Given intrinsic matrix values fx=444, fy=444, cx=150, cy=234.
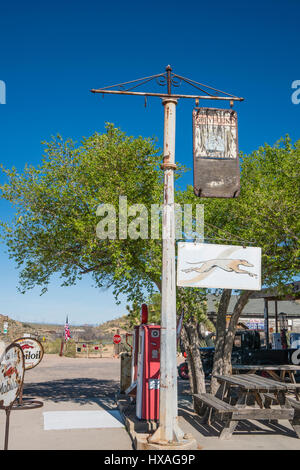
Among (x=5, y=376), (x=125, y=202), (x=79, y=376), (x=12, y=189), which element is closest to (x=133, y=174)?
(x=125, y=202)

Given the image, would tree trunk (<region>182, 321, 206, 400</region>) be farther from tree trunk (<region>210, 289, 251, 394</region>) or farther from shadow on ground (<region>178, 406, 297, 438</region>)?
shadow on ground (<region>178, 406, 297, 438</region>)

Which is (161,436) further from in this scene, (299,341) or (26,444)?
(299,341)

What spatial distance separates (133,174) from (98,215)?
5.04ft

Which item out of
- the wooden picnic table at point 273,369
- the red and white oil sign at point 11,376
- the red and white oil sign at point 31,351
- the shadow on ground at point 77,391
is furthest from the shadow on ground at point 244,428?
the red and white oil sign at point 31,351

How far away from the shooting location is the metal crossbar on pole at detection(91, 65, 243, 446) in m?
6.68

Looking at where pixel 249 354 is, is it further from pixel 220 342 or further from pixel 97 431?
pixel 97 431

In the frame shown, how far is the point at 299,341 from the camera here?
20.2 meters

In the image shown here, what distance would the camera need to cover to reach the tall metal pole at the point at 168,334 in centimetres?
667

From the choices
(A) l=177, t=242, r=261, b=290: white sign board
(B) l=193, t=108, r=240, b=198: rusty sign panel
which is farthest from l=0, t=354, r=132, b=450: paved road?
(B) l=193, t=108, r=240, b=198: rusty sign panel

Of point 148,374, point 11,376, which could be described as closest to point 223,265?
point 148,374

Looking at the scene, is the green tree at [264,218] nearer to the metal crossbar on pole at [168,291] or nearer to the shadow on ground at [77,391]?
the metal crossbar on pole at [168,291]

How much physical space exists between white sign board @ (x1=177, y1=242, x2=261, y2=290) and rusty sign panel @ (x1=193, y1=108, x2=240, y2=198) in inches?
53.4

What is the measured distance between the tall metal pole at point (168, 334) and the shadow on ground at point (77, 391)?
189 inches

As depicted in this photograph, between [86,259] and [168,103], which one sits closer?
[168,103]
